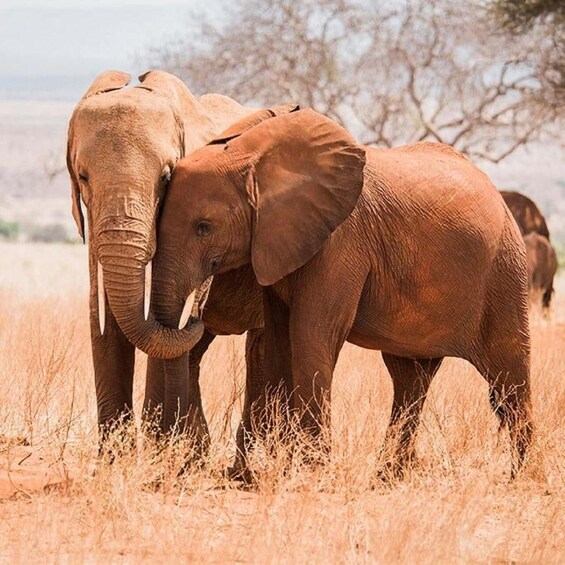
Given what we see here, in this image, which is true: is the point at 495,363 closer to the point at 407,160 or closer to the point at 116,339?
the point at 407,160

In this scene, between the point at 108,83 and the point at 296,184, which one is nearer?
the point at 296,184

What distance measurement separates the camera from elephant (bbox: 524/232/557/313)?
64.9 ft

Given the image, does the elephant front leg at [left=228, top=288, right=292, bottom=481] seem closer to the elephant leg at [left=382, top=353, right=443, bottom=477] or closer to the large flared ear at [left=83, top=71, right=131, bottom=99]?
the elephant leg at [left=382, top=353, right=443, bottom=477]

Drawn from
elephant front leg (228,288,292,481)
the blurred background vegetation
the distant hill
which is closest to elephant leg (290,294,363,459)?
elephant front leg (228,288,292,481)

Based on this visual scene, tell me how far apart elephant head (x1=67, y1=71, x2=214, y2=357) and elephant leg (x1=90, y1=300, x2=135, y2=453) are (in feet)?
1.15

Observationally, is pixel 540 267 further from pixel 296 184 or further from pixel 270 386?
pixel 296 184

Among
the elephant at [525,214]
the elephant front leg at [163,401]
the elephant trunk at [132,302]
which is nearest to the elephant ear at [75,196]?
the elephant trunk at [132,302]

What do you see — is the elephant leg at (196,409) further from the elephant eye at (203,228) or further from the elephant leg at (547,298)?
the elephant leg at (547,298)

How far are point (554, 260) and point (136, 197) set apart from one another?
1406cm

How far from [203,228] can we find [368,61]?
83.9 feet

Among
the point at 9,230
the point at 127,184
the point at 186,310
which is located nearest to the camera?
the point at 127,184

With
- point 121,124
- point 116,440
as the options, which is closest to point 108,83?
point 121,124

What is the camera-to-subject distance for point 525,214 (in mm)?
20625

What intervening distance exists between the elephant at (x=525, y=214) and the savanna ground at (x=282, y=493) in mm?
10237
